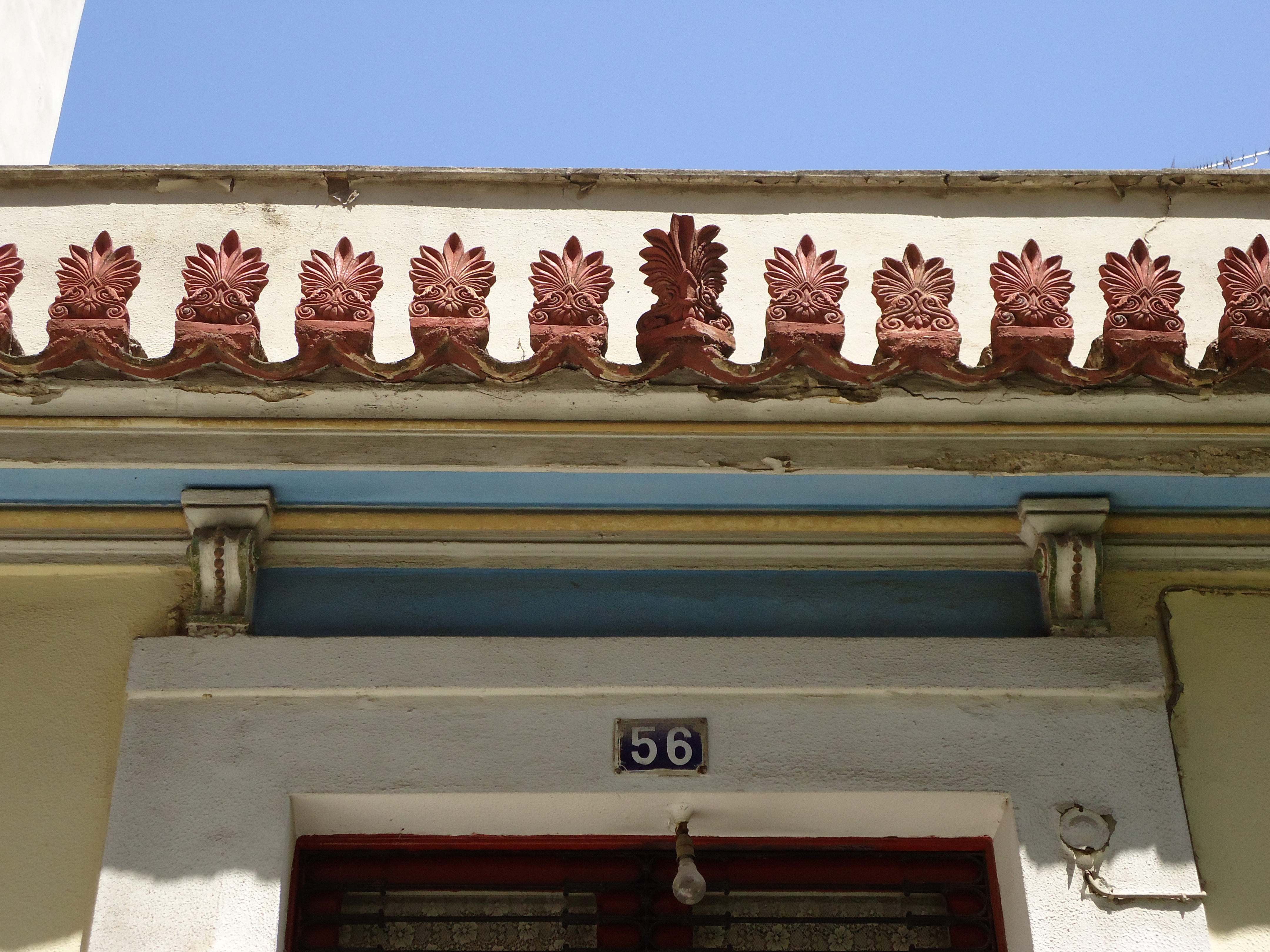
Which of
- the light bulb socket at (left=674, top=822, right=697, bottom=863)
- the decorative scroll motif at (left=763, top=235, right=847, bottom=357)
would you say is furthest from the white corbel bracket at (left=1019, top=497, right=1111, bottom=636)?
the light bulb socket at (left=674, top=822, right=697, bottom=863)

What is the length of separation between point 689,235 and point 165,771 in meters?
1.89

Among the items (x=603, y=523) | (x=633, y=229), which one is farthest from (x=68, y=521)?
(x=633, y=229)

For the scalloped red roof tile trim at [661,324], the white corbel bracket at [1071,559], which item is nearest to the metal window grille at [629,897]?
the white corbel bracket at [1071,559]

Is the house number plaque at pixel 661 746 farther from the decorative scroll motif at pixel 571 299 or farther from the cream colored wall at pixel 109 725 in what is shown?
the cream colored wall at pixel 109 725

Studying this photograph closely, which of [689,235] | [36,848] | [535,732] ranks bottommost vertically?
[36,848]

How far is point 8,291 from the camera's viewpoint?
400cm

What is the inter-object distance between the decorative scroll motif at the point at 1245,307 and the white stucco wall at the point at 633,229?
0.87 meters

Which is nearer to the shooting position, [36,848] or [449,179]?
[36,848]

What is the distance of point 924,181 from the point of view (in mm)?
5281

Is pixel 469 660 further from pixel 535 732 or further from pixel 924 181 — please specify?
pixel 924 181

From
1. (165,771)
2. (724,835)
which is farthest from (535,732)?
(165,771)

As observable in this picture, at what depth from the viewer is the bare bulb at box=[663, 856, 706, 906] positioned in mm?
3809

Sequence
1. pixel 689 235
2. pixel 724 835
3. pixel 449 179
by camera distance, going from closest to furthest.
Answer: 1. pixel 689 235
2. pixel 724 835
3. pixel 449 179

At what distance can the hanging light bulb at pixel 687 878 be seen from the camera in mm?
3811
